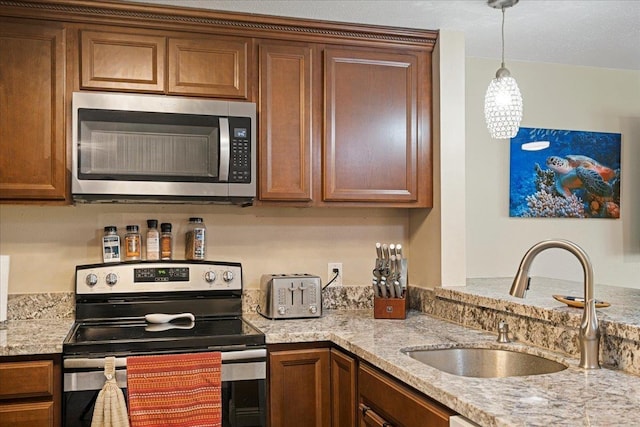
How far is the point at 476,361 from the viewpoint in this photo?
231cm

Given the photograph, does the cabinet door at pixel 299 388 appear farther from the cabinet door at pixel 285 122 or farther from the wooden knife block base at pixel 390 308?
the cabinet door at pixel 285 122

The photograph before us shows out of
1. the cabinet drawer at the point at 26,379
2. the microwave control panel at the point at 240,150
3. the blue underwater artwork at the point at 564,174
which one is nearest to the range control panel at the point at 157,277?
the microwave control panel at the point at 240,150

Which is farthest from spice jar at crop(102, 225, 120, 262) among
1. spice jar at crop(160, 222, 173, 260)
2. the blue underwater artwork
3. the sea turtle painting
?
the sea turtle painting

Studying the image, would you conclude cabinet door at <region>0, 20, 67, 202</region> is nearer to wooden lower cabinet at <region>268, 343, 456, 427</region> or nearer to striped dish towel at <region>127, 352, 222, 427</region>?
striped dish towel at <region>127, 352, 222, 427</region>

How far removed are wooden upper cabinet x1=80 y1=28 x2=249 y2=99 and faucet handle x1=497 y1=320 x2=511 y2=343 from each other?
1.46m

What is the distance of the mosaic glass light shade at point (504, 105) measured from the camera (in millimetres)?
2502

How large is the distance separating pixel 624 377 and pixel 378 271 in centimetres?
128

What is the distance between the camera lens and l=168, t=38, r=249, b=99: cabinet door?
2.73 m

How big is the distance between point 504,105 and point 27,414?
2.12 metres

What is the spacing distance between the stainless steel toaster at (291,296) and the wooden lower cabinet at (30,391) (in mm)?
945

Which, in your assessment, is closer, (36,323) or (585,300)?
(585,300)

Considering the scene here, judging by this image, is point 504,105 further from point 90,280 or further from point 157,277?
point 90,280

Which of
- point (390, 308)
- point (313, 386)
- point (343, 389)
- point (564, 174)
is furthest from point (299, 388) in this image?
point (564, 174)

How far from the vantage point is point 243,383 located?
7.97 ft
